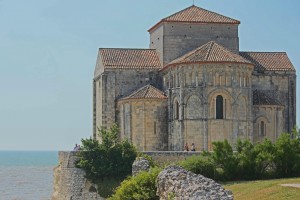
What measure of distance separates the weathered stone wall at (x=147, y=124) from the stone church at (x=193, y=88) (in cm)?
6

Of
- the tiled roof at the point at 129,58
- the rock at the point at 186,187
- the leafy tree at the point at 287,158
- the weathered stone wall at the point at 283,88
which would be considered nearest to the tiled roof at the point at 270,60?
the weathered stone wall at the point at 283,88

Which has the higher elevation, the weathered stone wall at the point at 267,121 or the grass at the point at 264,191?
the weathered stone wall at the point at 267,121

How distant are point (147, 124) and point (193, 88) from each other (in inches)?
160

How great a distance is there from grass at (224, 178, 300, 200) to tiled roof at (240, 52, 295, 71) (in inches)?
812

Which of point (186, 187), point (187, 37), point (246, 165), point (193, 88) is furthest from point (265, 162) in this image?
point (187, 37)

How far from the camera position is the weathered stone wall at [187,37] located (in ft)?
168

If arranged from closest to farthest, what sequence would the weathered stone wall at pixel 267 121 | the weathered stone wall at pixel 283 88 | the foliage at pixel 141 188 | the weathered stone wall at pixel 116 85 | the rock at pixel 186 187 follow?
the rock at pixel 186 187 → the foliage at pixel 141 188 → the weathered stone wall at pixel 267 121 → the weathered stone wall at pixel 116 85 → the weathered stone wall at pixel 283 88

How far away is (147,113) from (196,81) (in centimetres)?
399

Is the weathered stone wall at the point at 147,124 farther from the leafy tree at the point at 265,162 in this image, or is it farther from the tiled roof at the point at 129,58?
the leafy tree at the point at 265,162

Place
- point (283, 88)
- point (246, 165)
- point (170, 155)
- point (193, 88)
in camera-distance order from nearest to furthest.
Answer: point (246, 165), point (170, 155), point (193, 88), point (283, 88)

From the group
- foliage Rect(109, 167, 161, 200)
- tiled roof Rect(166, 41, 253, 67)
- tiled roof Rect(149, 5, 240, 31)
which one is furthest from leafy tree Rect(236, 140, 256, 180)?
tiled roof Rect(149, 5, 240, 31)

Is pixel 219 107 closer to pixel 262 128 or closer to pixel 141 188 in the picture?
pixel 262 128

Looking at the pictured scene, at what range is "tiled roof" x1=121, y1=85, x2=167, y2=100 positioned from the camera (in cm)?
4797

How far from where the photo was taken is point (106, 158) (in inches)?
1658
